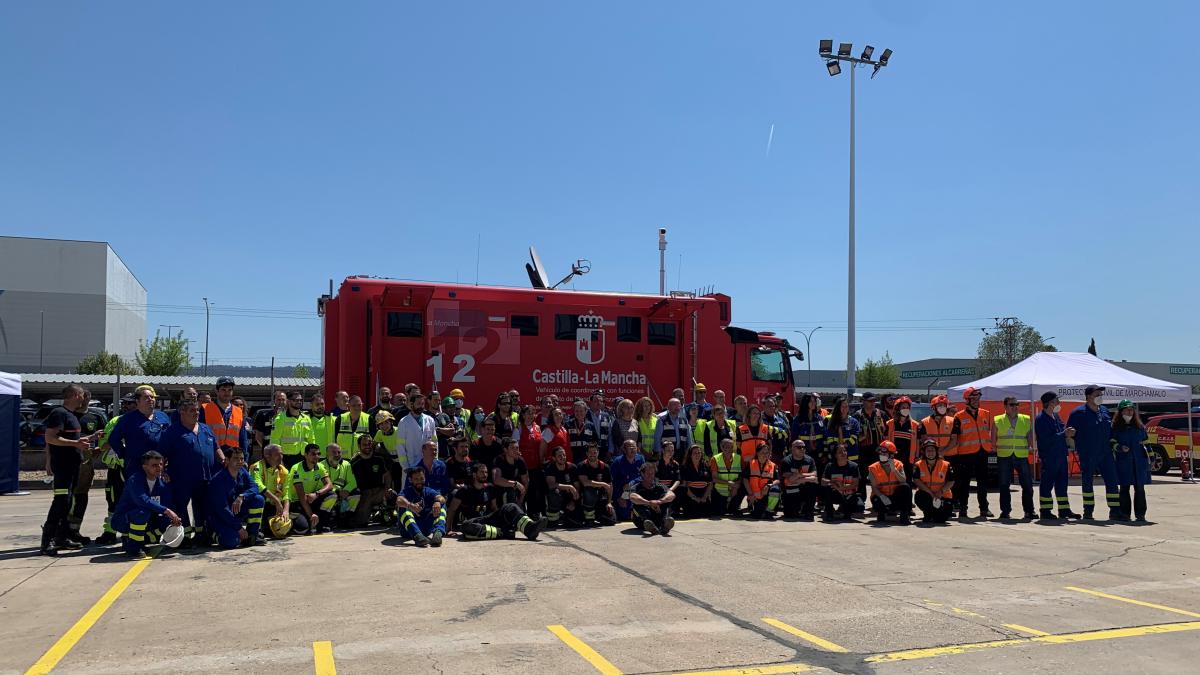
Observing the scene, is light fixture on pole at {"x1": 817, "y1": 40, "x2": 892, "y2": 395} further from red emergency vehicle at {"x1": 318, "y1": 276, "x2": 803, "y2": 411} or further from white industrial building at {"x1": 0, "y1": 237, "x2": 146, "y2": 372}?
white industrial building at {"x1": 0, "y1": 237, "x2": 146, "y2": 372}

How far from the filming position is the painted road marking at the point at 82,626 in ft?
17.3

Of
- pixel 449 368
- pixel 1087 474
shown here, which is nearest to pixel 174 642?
pixel 449 368

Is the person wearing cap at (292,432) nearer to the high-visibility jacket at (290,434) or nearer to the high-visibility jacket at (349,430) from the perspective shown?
the high-visibility jacket at (290,434)

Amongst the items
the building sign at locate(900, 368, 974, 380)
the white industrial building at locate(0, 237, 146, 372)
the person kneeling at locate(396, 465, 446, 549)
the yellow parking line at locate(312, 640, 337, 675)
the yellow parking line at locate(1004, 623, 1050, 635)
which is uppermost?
the white industrial building at locate(0, 237, 146, 372)

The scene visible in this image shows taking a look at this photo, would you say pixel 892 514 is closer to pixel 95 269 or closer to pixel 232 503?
pixel 232 503

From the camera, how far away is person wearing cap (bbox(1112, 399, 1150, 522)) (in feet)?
41.9

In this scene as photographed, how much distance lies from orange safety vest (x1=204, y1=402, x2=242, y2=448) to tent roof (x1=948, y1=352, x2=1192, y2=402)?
51.8ft

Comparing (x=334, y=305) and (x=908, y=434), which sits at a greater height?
(x=334, y=305)

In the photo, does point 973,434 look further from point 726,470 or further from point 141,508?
point 141,508

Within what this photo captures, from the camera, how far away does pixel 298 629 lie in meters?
6.10

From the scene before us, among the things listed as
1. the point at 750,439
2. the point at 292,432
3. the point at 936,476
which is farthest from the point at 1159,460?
the point at 292,432

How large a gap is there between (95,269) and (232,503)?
8437 cm

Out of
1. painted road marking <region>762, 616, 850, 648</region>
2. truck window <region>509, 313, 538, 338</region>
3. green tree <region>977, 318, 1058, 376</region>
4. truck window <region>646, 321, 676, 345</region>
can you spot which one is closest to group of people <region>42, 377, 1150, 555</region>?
truck window <region>509, 313, 538, 338</region>

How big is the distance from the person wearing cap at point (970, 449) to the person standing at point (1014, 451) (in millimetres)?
268
